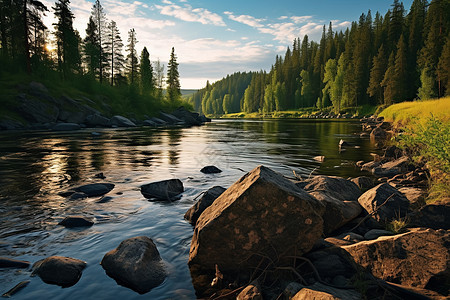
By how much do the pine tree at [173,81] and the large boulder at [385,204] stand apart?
2879 inches

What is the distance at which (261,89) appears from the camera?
5438 inches

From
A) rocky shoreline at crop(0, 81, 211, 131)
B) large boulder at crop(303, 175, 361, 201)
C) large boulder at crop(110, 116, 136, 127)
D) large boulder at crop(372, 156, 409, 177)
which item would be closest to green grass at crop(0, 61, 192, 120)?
rocky shoreline at crop(0, 81, 211, 131)

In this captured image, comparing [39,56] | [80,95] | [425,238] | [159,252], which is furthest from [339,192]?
[39,56]

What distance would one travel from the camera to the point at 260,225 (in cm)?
411

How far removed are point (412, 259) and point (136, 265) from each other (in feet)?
13.2

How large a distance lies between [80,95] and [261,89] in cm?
10214

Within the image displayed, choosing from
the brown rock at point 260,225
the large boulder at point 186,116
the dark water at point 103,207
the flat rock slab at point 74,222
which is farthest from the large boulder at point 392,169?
the large boulder at point 186,116

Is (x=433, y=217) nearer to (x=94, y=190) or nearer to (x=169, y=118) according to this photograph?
(x=94, y=190)

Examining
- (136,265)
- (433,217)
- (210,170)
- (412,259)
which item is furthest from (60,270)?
(210,170)

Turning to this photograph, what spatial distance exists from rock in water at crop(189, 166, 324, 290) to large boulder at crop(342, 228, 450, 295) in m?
0.78

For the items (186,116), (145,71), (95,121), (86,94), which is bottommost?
(95,121)

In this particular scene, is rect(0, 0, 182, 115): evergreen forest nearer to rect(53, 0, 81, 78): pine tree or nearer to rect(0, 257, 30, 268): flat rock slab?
rect(53, 0, 81, 78): pine tree

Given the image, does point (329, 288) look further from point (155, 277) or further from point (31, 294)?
point (31, 294)

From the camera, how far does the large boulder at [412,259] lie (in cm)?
341
